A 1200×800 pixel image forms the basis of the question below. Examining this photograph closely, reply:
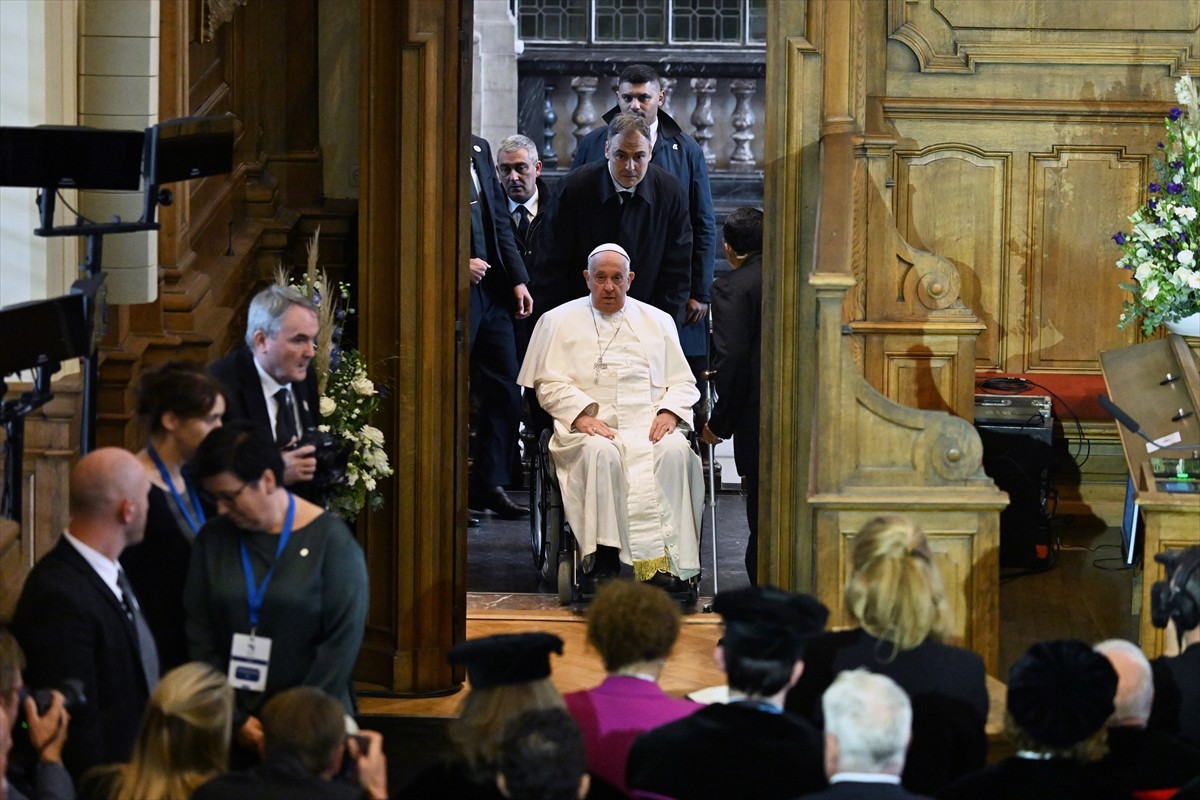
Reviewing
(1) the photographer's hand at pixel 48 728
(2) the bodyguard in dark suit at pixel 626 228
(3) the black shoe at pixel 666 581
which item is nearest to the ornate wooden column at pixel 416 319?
(3) the black shoe at pixel 666 581

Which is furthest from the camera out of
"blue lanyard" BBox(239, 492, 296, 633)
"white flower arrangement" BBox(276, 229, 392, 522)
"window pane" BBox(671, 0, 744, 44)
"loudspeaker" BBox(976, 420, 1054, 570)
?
"window pane" BBox(671, 0, 744, 44)

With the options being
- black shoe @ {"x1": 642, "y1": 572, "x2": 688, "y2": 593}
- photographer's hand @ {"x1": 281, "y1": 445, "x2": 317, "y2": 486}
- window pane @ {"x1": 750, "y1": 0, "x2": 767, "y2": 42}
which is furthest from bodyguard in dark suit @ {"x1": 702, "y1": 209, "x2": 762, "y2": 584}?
window pane @ {"x1": 750, "y1": 0, "x2": 767, "y2": 42}

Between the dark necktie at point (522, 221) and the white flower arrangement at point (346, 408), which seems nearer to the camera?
the white flower arrangement at point (346, 408)

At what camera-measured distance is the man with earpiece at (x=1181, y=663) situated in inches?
152

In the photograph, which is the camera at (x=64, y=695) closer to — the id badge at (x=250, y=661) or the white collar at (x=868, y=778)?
the id badge at (x=250, y=661)

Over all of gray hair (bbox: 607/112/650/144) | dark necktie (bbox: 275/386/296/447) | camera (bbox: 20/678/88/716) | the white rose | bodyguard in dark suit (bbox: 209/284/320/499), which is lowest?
camera (bbox: 20/678/88/716)

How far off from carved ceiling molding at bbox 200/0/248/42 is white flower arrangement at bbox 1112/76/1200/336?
314 centimetres

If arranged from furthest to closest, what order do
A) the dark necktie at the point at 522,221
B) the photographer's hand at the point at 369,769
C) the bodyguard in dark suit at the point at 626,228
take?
the dark necktie at the point at 522,221, the bodyguard in dark suit at the point at 626,228, the photographer's hand at the point at 369,769

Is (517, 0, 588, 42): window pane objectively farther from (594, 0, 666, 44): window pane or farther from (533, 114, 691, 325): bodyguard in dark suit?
(533, 114, 691, 325): bodyguard in dark suit

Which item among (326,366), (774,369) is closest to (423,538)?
(326,366)

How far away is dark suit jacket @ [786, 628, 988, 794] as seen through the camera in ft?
12.5

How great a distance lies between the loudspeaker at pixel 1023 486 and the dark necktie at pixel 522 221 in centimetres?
255

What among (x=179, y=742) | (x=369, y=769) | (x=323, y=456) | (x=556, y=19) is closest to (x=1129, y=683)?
(x=369, y=769)

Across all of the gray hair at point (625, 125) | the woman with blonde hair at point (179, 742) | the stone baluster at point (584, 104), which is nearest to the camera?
the woman with blonde hair at point (179, 742)
